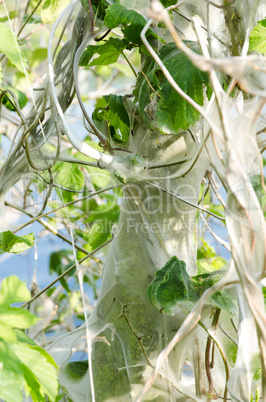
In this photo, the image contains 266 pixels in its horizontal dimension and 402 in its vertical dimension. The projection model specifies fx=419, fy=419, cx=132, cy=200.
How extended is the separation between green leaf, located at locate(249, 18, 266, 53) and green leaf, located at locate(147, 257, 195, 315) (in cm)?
35

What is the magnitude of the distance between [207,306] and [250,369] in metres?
0.16

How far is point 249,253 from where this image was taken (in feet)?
1.63

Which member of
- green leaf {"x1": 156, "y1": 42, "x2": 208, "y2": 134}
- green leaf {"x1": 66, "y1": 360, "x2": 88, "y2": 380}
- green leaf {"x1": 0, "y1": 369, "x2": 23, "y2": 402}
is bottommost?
green leaf {"x1": 66, "y1": 360, "x2": 88, "y2": 380}

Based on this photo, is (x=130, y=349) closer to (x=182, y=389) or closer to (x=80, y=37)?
(x=182, y=389)

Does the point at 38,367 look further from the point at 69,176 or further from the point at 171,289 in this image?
the point at 69,176

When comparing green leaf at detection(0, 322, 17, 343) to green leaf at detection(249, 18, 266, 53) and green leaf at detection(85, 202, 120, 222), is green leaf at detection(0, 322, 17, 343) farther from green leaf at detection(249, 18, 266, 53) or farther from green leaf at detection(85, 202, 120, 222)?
green leaf at detection(85, 202, 120, 222)

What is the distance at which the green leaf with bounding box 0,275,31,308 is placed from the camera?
1.83 feet

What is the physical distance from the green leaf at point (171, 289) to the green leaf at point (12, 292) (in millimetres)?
206

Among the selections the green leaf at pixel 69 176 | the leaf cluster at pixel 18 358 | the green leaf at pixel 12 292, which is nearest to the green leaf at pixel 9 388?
the leaf cluster at pixel 18 358

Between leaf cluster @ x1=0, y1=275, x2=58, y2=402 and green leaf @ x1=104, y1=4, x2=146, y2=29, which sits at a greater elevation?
green leaf @ x1=104, y1=4, x2=146, y2=29

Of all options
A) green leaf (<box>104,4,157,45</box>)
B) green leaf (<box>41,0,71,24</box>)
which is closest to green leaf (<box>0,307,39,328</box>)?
green leaf (<box>104,4,157,45</box>)

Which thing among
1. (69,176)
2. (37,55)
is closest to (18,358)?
(69,176)

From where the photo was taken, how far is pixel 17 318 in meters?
0.54

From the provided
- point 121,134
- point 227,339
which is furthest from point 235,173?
point 227,339
